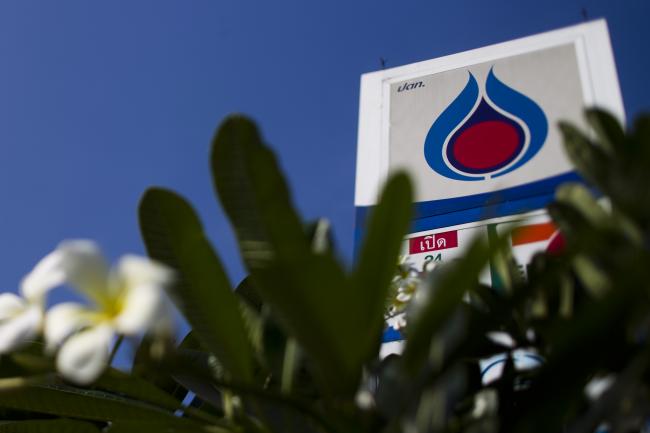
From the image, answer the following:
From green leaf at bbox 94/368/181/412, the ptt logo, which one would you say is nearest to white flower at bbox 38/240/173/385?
green leaf at bbox 94/368/181/412

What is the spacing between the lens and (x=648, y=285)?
0.49 metres

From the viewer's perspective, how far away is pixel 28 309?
0.56 meters

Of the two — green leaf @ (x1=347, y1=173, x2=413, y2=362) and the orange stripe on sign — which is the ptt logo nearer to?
→ the orange stripe on sign

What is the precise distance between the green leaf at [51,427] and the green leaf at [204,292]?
0.83 feet

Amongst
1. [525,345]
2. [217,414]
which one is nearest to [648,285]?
[525,345]

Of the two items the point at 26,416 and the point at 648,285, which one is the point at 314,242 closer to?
the point at 648,285

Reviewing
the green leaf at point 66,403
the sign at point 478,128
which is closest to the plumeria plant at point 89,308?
the green leaf at point 66,403

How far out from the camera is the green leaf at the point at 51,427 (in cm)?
78

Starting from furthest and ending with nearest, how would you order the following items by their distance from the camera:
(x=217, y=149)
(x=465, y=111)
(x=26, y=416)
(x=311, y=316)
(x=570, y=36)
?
(x=465, y=111) → (x=570, y=36) → (x=26, y=416) → (x=217, y=149) → (x=311, y=316)

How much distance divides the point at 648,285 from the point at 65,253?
0.41m

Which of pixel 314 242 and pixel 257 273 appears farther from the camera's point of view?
pixel 314 242

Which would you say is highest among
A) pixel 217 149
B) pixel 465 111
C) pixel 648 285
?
pixel 465 111

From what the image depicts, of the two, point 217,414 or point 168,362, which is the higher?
point 168,362

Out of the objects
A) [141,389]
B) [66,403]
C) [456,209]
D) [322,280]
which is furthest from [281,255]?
[456,209]
